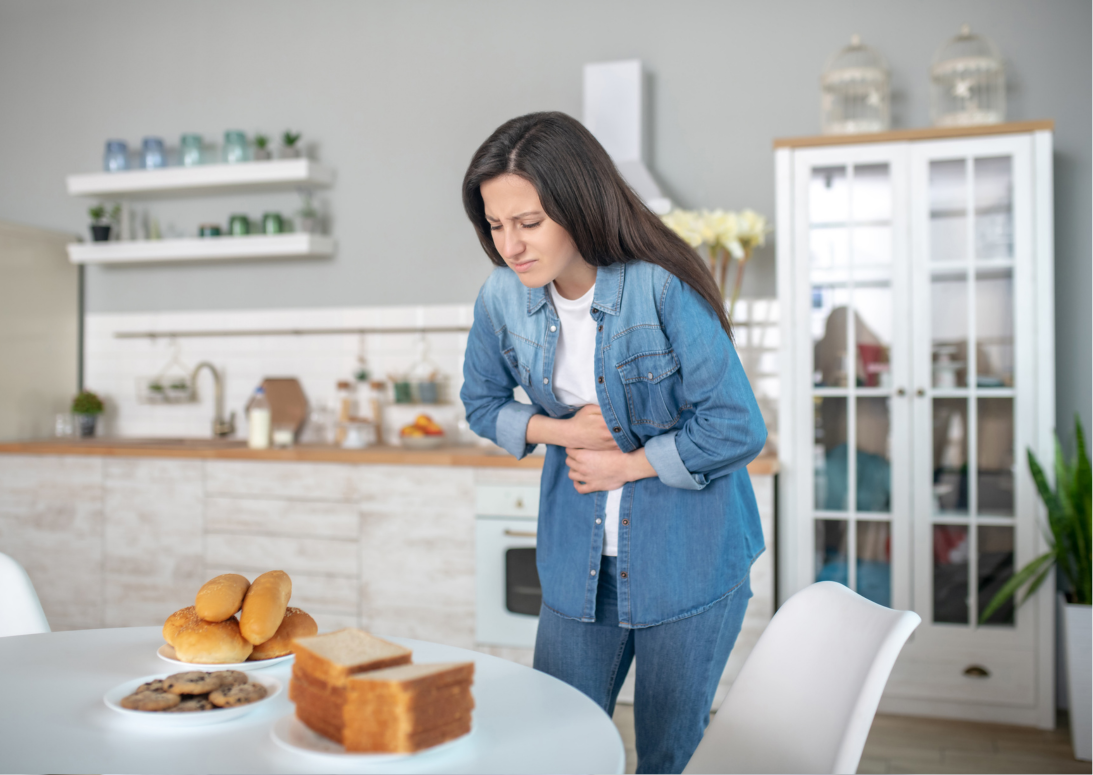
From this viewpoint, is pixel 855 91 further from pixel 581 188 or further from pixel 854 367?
pixel 581 188

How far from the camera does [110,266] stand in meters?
4.15

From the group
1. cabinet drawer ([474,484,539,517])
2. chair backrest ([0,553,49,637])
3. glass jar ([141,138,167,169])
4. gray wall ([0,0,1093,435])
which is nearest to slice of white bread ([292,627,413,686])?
chair backrest ([0,553,49,637])

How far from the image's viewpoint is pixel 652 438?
1.36 metres

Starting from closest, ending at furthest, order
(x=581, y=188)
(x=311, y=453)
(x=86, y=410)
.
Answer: (x=581, y=188) < (x=311, y=453) < (x=86, y=410)

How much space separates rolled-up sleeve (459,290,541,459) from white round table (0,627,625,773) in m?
0.49

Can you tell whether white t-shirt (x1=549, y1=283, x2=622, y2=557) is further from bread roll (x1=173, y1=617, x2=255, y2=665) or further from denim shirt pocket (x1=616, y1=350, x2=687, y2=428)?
bread roll (x1=173, y1=617, x2=255, y2=665)

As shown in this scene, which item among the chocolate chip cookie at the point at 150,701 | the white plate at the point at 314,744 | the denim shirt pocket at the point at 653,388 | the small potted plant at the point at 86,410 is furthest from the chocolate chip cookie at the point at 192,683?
the small potted plant at the point at 86,410

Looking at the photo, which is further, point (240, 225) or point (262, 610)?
point (240, 225)

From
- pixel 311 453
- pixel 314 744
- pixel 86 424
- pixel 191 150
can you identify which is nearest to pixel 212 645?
pixel 314 744

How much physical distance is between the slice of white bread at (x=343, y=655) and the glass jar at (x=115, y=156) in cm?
373

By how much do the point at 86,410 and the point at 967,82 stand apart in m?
3.91

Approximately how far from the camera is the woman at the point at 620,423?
1234mm

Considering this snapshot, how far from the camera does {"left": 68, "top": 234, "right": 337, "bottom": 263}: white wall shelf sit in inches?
145

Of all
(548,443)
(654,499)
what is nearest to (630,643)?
(654,499)
